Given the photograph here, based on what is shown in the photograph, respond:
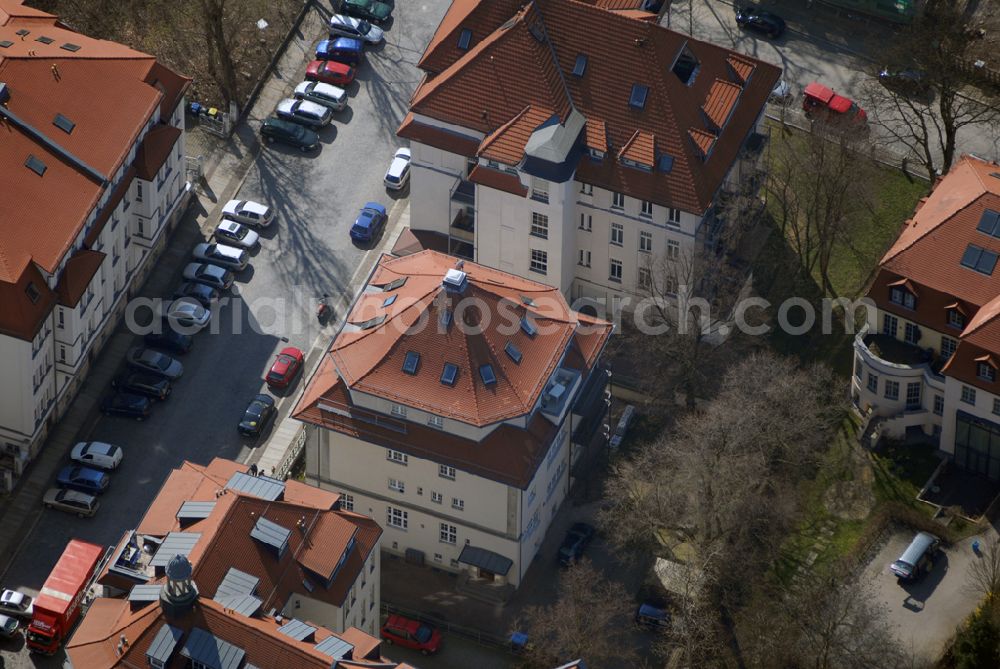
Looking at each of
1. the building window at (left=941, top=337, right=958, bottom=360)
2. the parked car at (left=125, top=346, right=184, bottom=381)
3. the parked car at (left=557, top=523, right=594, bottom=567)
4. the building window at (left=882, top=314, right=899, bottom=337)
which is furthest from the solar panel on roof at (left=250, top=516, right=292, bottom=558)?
the building window at (left=941, top=337, right=958, bottom=360)

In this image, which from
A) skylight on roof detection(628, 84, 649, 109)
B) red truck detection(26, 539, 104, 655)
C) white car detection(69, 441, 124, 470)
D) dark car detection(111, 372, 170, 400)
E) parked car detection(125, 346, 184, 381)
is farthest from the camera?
parked car detection(125, 346, 184, 381)

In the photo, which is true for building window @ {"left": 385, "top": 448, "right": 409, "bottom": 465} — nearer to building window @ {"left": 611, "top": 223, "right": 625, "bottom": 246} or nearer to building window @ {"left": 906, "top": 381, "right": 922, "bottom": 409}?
building window @ {"left": 611, "top": 223, "right": 625, "bottom": 246}

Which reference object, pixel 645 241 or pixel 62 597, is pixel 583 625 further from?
pixel 62 597

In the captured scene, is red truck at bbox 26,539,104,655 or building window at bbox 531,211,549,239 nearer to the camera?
red truck at bbox 26,539,104,655

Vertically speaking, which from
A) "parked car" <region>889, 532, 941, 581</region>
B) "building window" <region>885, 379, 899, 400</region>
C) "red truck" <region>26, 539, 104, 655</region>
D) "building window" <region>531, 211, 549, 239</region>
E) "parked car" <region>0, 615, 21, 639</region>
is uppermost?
"building window" <region>885, 379, 899, 400</region>

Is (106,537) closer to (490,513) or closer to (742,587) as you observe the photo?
(490,513)

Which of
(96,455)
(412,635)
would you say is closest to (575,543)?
(412,635)

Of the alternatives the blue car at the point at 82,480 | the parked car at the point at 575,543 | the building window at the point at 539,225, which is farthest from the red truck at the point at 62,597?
the building window at the point at 539,225

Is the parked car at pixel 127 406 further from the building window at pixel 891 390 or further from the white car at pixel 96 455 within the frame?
the building window at pixel 891 390
